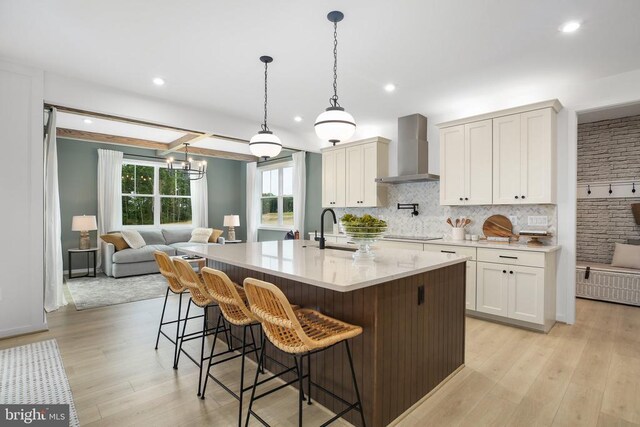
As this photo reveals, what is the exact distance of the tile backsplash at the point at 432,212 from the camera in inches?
159

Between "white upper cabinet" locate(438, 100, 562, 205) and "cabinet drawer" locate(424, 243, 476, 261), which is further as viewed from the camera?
"cabinet drawer" locate(424, 243, 476, 261)

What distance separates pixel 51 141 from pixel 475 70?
4821 mm

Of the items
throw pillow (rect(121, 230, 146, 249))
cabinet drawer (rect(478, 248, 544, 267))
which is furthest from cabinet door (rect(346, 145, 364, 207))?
throw pillow (rect(121, 230, 146, 249))

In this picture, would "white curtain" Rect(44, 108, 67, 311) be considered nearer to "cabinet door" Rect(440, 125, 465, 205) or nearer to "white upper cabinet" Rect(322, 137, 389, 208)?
"white upper cabinet" Rect(322, 137, 389, 208)

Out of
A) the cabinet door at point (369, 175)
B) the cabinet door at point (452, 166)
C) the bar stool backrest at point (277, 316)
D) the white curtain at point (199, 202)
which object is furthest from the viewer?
the white curtain at point (199, 202)

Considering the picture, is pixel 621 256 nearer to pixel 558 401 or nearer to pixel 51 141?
pixel 558 401

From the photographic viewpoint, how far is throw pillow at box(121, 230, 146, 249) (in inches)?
257

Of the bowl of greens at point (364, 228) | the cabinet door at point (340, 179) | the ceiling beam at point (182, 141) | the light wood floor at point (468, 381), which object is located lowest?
the light wood floor at point (468, 381)

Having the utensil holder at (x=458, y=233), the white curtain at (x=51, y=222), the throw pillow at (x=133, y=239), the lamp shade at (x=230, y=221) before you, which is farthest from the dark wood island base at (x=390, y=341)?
the lamp shade at (x=230, y=221)

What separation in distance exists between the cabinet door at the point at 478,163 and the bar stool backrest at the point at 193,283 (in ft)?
10.9

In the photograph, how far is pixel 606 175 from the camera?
193 inches

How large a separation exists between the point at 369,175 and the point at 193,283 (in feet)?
11.4

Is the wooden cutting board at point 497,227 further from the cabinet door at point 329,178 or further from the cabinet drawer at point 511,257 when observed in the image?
the cabinet door at point 329,178

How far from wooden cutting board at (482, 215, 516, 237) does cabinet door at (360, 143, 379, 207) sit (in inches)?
62.4
